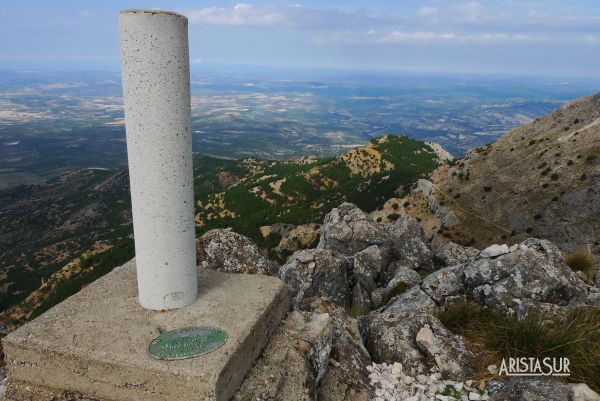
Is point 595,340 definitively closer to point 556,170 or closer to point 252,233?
point 556,170

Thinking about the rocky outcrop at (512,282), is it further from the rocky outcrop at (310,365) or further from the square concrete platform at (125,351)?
the square concrete platform at (125,351)

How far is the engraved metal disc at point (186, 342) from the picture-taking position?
215 inches

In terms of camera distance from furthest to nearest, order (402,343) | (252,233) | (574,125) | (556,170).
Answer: (252,233) → (574,125) → (556,170) → (402,343)

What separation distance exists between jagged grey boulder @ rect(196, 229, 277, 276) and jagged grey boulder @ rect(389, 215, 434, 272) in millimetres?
11659

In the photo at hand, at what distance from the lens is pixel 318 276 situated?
1647cm

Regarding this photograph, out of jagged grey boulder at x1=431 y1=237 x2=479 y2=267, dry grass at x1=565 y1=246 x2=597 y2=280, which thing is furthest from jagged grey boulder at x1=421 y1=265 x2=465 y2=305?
jagged grey boulder at x1=431 y1=237 x2=479 y2=267

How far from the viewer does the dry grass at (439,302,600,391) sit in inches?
231

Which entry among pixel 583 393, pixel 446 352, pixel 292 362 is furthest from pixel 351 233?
pixel 583 393

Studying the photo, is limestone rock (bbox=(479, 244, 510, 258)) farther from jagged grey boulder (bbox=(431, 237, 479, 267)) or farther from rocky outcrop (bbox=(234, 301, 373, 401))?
rocky outcrop (bbox=(234, 301, 373, 401))

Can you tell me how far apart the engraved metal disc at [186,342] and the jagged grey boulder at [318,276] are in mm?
9550

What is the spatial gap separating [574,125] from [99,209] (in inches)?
4880

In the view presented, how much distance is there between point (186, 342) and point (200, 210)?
77.0 metres

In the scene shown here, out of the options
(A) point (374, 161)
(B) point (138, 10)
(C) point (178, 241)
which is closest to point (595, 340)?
(C) point (178, 241)

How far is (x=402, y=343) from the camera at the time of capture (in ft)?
24.7
